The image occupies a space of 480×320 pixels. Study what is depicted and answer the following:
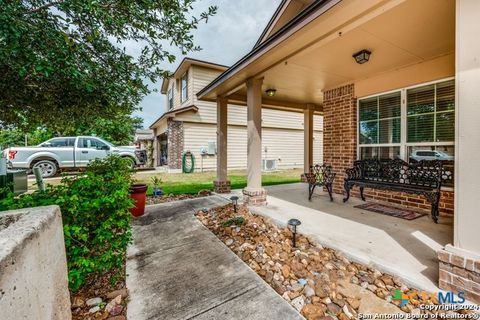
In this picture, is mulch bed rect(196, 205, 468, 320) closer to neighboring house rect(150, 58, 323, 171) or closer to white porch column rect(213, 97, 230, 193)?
white porch column rect(213, 97, 230, 193)

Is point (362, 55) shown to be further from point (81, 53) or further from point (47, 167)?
point (47, 167)

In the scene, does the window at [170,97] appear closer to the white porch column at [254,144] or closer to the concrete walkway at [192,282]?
the white porch column at [254,144]

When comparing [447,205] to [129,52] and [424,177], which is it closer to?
[424,177]

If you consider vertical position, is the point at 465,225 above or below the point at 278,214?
above

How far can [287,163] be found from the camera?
552 inches

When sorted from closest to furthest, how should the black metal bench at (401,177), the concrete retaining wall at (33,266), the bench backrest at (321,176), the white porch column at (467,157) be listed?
the concrete retaining wall at (33,266) < the white porch column at (467,157) < the black metal bench at (401,177) < the bench backrest at (321,176)

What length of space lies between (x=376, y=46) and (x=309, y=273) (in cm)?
347

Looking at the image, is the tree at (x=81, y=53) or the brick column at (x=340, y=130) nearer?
the tree at (x=81, y=53)

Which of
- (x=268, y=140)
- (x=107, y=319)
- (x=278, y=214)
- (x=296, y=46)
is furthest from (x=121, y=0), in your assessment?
(x=268, y=140)

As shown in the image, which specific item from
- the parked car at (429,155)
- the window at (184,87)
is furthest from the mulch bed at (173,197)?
the window at (184,87)

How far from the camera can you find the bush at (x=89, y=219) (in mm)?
1782

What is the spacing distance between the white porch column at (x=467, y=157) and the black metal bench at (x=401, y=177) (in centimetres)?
203

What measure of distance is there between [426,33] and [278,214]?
341 centimetres

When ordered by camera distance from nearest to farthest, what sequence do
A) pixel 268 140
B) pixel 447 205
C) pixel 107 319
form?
pixel 107 319 < pixel 447 205 < pixel 268 140
